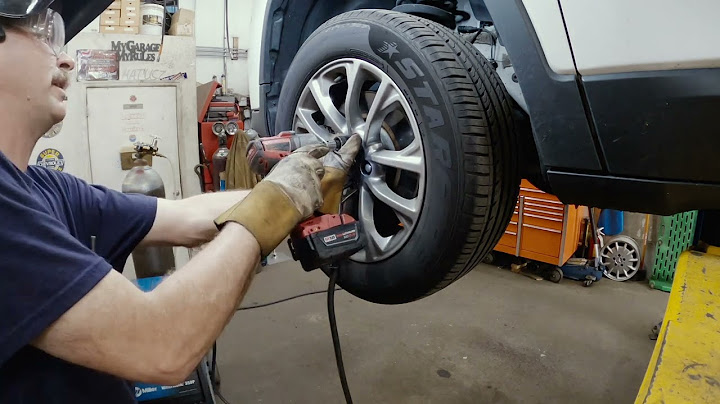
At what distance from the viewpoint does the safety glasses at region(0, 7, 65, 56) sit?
74 cm

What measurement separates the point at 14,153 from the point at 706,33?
1.11 meters

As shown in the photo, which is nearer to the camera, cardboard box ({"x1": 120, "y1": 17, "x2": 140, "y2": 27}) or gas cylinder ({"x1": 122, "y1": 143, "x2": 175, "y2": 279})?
gas cylinder ({"x1": 122, "y1": 143, "x2": 175, "y2": 279})

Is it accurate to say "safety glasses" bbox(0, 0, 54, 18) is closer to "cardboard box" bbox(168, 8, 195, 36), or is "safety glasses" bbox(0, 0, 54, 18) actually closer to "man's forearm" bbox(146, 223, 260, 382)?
"man's forearm" bbox(146, 223, 260, 382)

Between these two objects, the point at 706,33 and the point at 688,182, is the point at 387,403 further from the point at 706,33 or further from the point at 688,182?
the point at 706,33

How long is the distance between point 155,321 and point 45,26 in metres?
0.55

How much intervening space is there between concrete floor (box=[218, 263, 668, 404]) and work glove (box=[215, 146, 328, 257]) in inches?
51.8

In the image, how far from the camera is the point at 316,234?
0.97m

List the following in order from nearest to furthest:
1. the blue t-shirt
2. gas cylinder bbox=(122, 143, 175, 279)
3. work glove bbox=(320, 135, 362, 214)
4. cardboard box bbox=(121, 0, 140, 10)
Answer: the blue t-shirt → work glove bbox=(320, 135, 362, 214) → gas cylinder bbox=(122, 143, 175, 279) → cardboard box bbox=(121, 0, 140, 10)

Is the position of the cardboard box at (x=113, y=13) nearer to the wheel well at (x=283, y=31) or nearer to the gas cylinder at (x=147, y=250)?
the gas cylinder at (x=147, y=250)

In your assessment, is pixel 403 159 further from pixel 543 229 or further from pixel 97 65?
pixel 97 65

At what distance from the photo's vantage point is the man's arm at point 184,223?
1.19 m

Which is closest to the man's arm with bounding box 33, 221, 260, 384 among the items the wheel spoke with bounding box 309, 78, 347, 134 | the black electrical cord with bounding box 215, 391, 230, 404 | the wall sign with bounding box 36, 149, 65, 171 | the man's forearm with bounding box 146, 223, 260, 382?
the man's forearm with bounding box 146, 223, 260, 382

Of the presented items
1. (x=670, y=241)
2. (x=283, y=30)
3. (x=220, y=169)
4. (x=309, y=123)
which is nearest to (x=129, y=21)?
(x=220, y=169)

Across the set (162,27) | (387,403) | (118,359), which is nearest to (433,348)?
(387,403)
